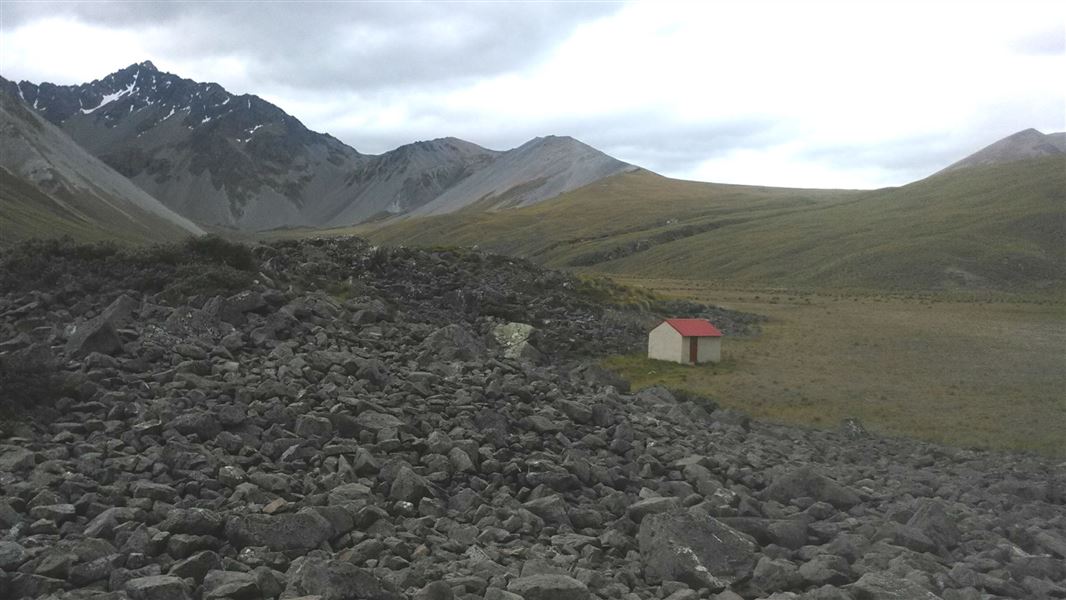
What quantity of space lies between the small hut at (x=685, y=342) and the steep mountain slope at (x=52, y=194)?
355ft

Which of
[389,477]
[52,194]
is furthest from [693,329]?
[52,194]

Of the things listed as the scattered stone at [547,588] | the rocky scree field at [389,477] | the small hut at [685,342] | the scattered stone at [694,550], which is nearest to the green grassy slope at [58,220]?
the small hut at [685,342]

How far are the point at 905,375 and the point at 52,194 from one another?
173729 mm

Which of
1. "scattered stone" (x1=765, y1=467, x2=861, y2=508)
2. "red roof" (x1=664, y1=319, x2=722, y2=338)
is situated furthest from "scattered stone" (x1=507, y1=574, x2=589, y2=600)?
"red roof" (x1=664, y1=319, x2=722, y2=338)

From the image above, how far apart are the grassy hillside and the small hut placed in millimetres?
70814

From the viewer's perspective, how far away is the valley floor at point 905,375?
26938 mm

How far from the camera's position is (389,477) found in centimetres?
1278

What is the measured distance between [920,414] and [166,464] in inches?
1003

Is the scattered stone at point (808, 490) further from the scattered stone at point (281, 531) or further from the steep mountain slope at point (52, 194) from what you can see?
the steep mountain slope at point (52, 194)

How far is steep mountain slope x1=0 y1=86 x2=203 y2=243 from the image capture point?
13138 centimetres

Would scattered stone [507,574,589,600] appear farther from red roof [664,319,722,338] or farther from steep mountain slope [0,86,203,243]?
steep mountain slope [0,86,203,243]

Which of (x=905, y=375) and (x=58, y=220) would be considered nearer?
(x=905, y=375)

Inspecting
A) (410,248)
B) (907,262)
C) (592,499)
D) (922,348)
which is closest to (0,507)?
(592,499)

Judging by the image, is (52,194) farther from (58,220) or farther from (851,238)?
(851,238)
